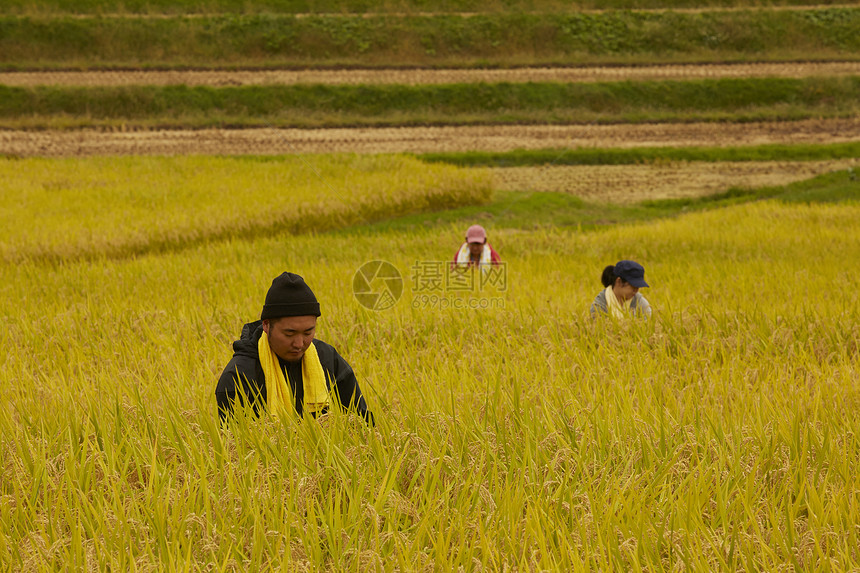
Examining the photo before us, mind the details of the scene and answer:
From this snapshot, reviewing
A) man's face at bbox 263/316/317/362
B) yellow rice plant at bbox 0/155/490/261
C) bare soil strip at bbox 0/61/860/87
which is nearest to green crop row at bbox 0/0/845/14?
bare soil strip at bbox 0/61/860/87

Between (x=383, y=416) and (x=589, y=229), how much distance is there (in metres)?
11.8

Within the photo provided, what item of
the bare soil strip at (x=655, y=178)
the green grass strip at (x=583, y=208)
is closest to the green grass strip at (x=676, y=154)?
the bare soil strip at (x=655, y=178)

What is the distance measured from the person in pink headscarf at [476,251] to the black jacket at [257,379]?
454 cm

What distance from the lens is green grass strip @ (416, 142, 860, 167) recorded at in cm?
2217

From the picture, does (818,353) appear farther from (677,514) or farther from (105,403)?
(105,403)

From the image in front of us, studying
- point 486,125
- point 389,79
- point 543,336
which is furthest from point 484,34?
point 543,336

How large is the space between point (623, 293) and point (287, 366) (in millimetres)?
3228

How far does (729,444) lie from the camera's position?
2.44m

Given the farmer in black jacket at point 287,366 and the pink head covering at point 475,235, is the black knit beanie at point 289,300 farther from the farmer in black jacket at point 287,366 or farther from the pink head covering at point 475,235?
the pink head covering at point 475,235

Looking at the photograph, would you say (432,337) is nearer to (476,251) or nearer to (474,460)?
(474,460)

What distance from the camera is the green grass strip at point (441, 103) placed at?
87.4 ft

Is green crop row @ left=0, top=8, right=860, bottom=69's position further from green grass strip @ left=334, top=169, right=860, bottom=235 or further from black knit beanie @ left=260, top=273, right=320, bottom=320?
black knit beanie @ left=260, top=273, right=320, bottom=320

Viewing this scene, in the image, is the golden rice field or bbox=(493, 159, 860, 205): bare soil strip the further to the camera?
bbox=(493, 159, 860, 205): bare soil strip

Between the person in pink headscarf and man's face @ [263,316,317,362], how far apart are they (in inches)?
188
